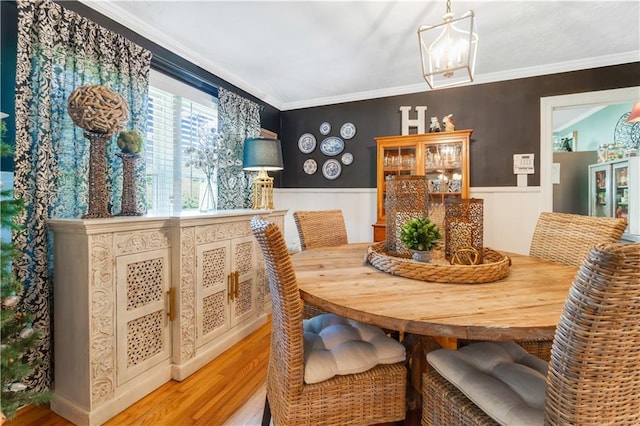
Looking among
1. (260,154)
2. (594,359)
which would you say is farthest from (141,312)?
(594,359)

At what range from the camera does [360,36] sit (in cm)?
245

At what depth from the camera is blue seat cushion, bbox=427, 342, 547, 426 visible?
0.83 metres

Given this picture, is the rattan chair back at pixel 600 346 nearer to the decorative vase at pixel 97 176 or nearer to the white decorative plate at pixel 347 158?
the decorative vase at pixel 97 176

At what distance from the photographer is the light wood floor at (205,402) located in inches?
59.4

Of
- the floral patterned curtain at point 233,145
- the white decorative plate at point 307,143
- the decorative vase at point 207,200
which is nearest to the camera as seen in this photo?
the decorative vase at point 207,200

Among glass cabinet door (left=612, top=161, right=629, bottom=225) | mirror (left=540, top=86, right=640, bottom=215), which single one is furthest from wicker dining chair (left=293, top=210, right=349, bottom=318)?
glass cabinet door (left=612, top=161, right=629, bottom=225)

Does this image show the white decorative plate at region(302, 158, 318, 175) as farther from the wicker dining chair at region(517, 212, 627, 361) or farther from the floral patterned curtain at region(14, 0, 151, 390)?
the wicker dining chair at region(517, 212, 627, 361)

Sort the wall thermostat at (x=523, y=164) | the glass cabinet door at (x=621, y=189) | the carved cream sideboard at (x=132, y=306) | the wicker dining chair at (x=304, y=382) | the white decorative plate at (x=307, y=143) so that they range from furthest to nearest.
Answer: the white decorative plate at (x=307, y=143), the glass cabinet door at (x=621, y=189), the wall thermostat at (x=523, y=164), the carved cream sideboard at (x=132, y=306), the wicker dining chair at (x=304, y=382)

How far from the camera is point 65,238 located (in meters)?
1.52

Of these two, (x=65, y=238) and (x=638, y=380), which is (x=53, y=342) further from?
(x=638, y=380)

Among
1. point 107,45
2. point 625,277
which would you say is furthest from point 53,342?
point 625,277

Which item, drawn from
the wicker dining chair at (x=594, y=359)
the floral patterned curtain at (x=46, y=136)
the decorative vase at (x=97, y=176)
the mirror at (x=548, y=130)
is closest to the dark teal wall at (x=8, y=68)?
the floral patterned curtain at (x=46, y=136)

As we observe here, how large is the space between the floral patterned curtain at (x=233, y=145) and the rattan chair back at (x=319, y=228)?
45.3 inches

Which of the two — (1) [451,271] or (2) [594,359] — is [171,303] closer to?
(1) [451,271]
